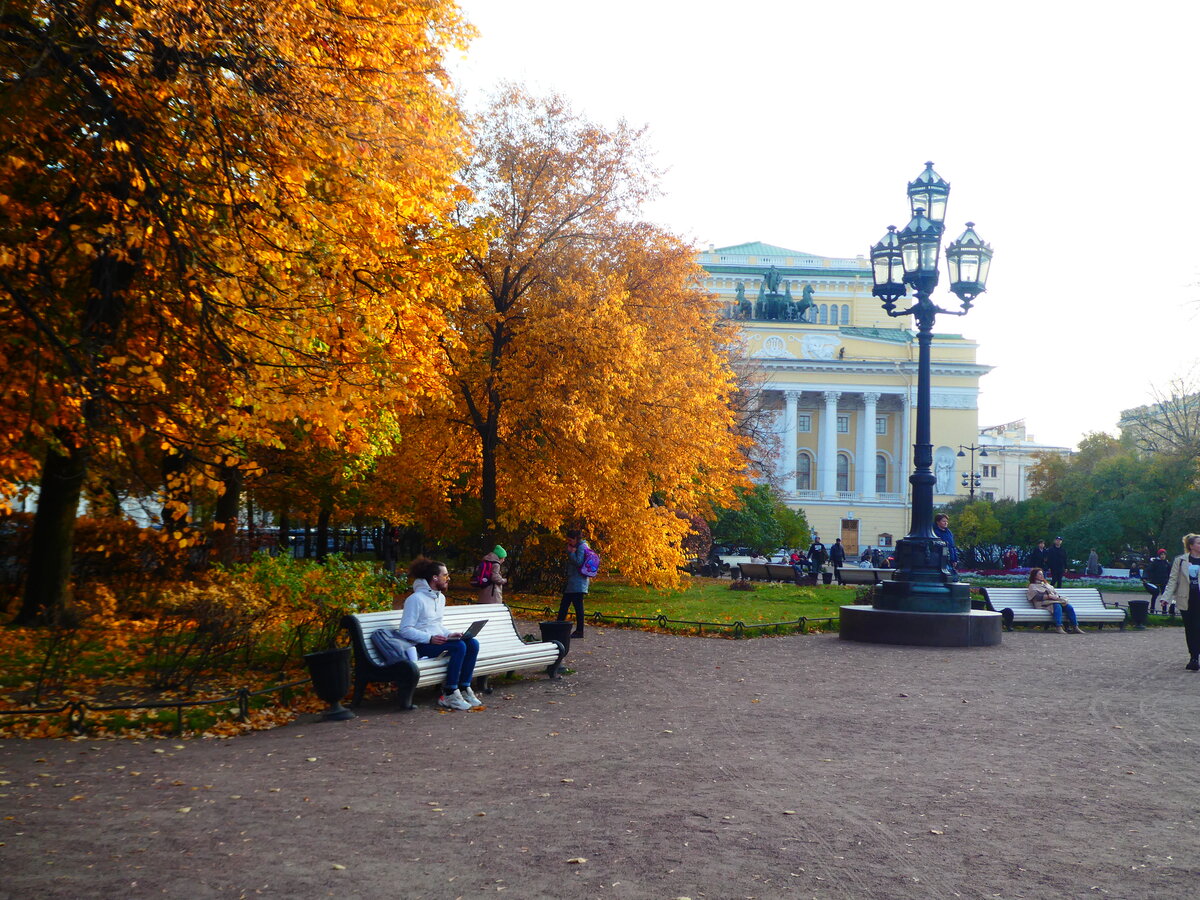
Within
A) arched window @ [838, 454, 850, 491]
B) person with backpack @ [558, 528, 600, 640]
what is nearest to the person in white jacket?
person with backpack @ [558, 528, 600, 640]

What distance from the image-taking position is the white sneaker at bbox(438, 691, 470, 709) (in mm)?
9422

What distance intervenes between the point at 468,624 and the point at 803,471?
7651 centimetres

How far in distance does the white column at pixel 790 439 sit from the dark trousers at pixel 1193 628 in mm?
67900

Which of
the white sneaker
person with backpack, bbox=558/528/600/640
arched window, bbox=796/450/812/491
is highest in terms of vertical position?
A: arched window, bbox=796/450/812/491

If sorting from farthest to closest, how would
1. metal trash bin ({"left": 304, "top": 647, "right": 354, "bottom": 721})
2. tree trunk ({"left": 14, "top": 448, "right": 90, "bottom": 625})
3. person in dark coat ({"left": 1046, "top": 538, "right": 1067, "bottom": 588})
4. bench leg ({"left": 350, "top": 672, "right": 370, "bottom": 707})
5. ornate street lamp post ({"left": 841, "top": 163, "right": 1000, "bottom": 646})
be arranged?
person in dark coat ({"left": 1046, "top": 538, "right": 1067, "bottom": 588}) → ornate street lamp post ({"left": 841, "top": 163, "right": 1000, "bottom": 646}) → tree trunk ({"left": 14, "top": 448, "right": 90, "bottom": 625}) → bench leg ({"left": 350, "top": 672, "right": 370, "bottom": 707}) → metal trash bin ({"left": 304, "top": 647, "right": 354, "bottom": 721})

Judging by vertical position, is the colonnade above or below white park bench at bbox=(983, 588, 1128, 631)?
above

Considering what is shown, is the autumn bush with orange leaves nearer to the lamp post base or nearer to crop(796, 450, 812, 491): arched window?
the lamp post base

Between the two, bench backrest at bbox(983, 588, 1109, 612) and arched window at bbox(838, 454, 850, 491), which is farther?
arched window at bbox(838, 454, 850, 491)

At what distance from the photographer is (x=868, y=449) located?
8312cm

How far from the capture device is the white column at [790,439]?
8169 centimetres

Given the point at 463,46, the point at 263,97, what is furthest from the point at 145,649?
the point at 463,46

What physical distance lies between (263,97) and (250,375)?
7.43 ft

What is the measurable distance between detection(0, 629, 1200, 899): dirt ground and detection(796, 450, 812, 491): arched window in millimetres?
74779

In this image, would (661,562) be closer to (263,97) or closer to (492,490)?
(492,490)
